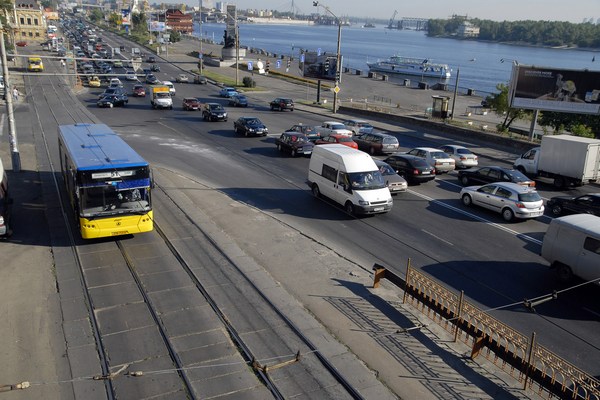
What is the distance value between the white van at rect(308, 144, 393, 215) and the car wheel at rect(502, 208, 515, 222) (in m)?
4.60

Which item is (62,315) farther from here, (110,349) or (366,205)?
(366,205)

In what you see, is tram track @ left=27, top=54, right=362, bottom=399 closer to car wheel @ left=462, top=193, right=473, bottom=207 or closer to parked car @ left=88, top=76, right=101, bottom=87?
car wheel @ left=462, top=193, right=473, bottom=207

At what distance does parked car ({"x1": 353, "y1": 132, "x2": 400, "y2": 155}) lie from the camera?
32250mm

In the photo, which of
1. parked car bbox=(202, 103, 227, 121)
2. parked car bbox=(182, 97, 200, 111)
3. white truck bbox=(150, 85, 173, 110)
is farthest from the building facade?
parked car bbox=(202, 103, 227, 121)

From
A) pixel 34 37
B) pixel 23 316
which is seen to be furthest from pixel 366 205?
pixel 34 37

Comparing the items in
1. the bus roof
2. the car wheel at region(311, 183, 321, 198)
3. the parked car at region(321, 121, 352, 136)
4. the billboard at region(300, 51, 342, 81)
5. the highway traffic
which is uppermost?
the billboard at region(300, 51, 342, 81)

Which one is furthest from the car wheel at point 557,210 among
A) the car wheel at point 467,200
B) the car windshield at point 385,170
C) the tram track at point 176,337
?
the tram track at point 176,337

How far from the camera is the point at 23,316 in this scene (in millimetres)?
A: 11820

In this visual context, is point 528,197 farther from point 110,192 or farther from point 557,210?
point 110,192

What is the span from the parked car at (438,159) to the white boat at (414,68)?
8363 cm

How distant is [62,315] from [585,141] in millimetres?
24531

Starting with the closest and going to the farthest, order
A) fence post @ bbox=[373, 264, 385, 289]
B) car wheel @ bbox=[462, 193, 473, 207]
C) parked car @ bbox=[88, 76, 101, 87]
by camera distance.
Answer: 1. fence post @ bbox=[373, 264, 385, 289]
2. car wheel @ bbox=[462, 193, 473, 207]
3. parked car @ bbox=[88, 76, 101, 87]

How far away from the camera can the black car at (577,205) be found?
2000cm

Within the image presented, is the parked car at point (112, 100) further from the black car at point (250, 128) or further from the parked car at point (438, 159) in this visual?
the parked car at point (438, 159)
